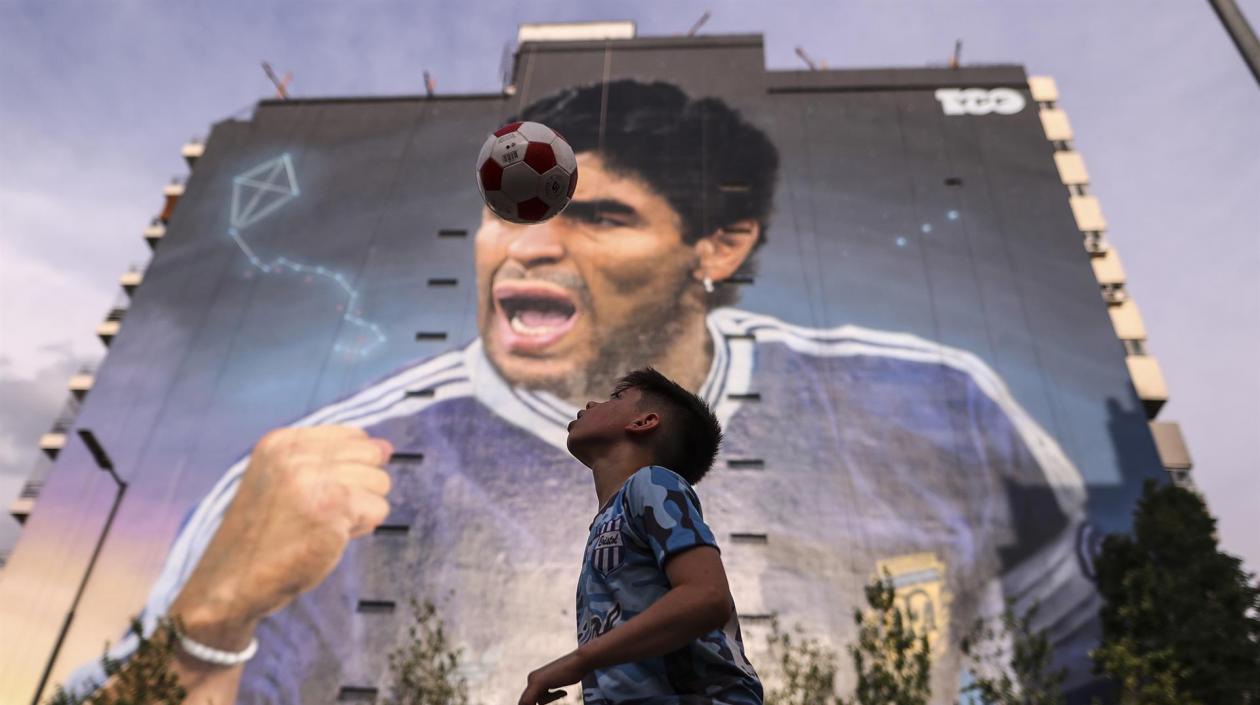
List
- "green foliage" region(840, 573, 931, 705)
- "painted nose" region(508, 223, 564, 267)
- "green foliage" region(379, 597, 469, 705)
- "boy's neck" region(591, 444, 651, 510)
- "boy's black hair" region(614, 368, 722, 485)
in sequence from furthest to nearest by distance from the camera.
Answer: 1. "painted nose" region(508, 223, 564, 267)
2. "green foliage" region(379, 597, 469, 705)
3. "green foliage" region(840, 573, 931, 705)
4. "boy's black hair" region(614, 368, 722, 485)
5. "boy's neck" region(591, 444, 651, 510)

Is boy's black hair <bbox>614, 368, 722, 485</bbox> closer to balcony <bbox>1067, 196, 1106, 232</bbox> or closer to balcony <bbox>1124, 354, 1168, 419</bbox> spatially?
balcony <bbox>1124, 354, 1168, 419</bbox>

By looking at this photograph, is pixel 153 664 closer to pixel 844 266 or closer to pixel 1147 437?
pixel 844 266

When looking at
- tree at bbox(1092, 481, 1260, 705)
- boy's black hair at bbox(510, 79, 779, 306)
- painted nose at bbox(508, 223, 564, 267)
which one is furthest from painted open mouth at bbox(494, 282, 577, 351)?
tree at bbox(1092, 481, 1260, 705)

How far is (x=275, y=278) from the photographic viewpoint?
28.8m

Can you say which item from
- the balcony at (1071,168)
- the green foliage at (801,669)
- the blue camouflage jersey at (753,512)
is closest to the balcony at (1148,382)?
the blue camouflage jersey at (753,512)

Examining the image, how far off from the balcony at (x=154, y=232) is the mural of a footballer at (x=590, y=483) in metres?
16.3

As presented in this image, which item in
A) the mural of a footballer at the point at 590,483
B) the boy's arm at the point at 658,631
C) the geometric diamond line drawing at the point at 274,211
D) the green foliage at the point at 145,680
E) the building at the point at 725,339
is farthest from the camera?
the geometric diamond line drawing at the point at 274,211

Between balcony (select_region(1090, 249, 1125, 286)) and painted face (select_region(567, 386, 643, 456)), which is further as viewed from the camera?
balcony (select_region(1090, 249, 1125, 286))

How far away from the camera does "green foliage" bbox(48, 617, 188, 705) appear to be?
18250 millimetres

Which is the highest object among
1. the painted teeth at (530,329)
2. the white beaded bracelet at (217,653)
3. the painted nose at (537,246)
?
the painted nose at (537,246)

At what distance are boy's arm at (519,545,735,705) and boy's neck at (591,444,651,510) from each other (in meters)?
0.91

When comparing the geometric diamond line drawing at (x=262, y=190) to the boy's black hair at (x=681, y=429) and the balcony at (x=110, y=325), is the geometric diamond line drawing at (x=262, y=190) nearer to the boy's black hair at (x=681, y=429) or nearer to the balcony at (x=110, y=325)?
the balcony at (x=110, y=325)

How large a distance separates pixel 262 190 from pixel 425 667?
20995 millimetres

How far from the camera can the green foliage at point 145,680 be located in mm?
18250
